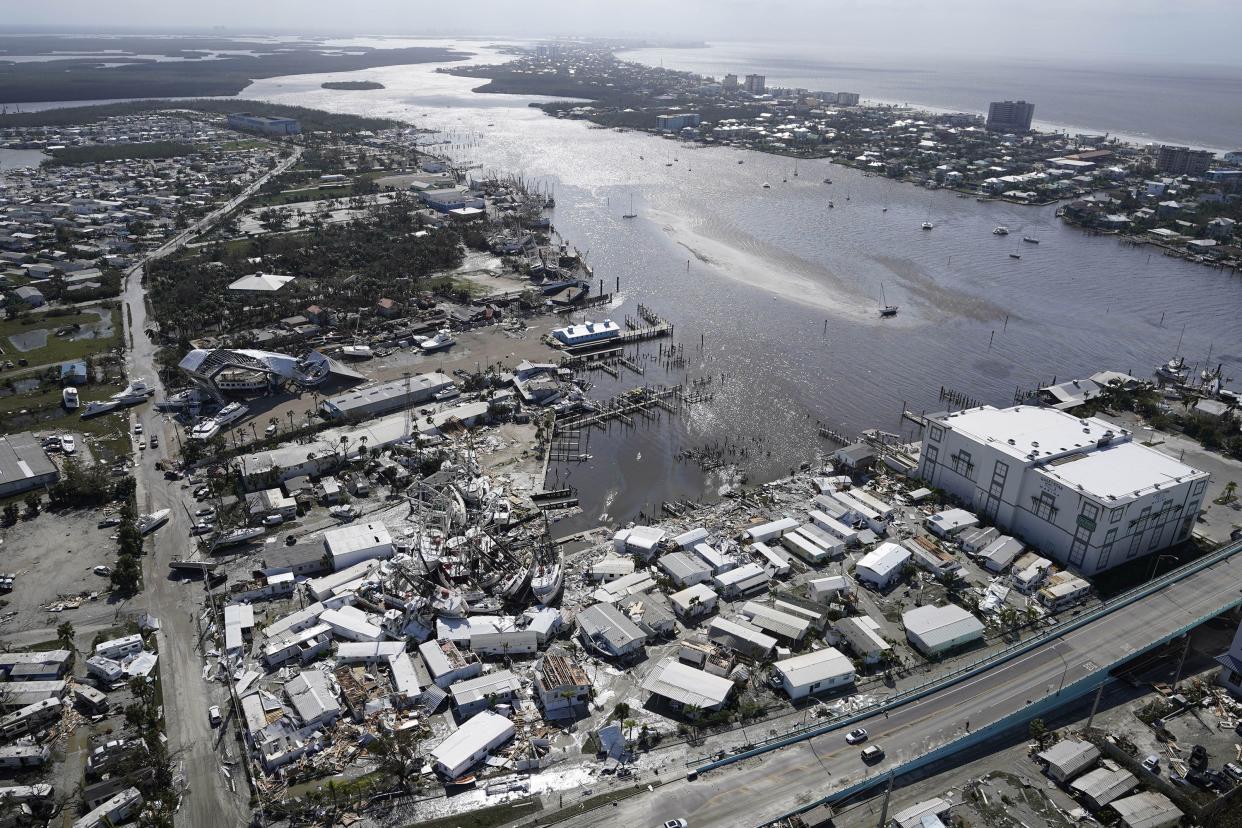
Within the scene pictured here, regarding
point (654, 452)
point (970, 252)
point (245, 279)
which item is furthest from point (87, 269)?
point (970, 252)

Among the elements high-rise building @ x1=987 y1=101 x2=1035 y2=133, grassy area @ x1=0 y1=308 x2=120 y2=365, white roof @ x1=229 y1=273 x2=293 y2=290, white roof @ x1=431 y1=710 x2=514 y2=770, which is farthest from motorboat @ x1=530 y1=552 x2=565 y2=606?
high-rise building @ x1=987 y1=101 x2=1035 y2=133

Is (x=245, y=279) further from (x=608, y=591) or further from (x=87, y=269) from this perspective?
(x=608, y=591)

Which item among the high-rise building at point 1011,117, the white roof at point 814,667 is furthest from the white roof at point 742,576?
the high-rise building at point 1011,117

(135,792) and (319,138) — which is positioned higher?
(319,138)

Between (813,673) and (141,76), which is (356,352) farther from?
(141,76)

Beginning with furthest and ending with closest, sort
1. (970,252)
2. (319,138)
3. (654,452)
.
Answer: (319,138) → (970,252) → (654,452)

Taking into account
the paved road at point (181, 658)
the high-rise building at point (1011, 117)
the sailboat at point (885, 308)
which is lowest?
the paved road at point (181, 658)

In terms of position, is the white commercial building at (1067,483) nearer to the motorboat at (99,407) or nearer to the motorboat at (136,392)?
the motorboat at (136,392)
